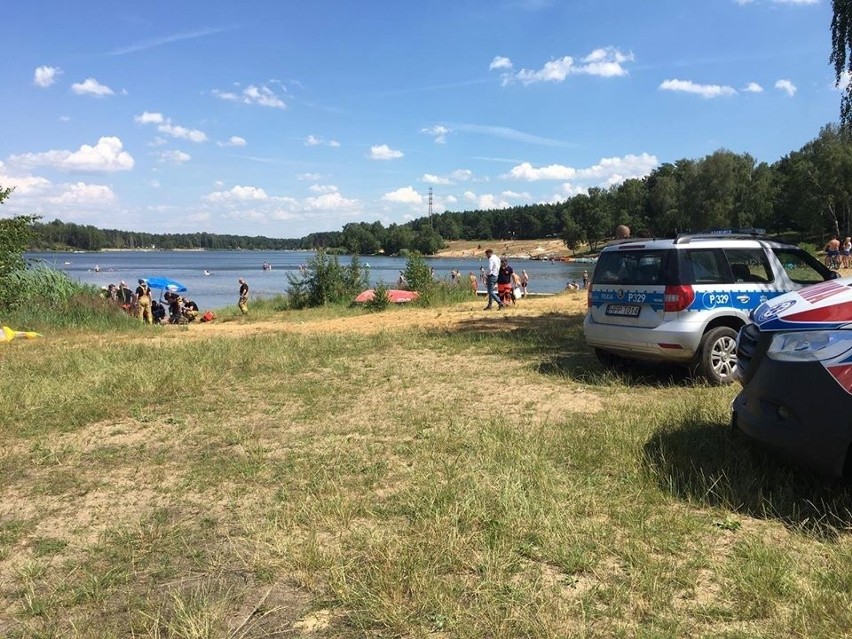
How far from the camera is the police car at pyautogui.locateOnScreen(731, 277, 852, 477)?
3.35 metres

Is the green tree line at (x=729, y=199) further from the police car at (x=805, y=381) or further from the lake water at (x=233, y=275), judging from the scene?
the police car at (x=805, y=381)

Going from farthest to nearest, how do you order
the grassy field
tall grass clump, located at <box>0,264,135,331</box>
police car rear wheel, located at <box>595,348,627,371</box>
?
tall grass clump, located at <box>0,264,135,331</box>, police car rear wheel, located at <box>595,348,627,371</box>, the grassy field

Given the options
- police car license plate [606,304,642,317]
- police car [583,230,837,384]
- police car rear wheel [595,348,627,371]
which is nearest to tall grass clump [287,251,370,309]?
police car rear wheel [595,348,627,371]

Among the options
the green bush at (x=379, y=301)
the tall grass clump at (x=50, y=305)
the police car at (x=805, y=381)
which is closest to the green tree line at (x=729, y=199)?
the tall grass clump at (x=50, y=305)

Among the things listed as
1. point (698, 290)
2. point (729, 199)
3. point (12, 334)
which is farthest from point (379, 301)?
point (729, 199)

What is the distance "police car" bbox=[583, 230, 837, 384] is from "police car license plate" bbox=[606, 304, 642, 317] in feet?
0.04

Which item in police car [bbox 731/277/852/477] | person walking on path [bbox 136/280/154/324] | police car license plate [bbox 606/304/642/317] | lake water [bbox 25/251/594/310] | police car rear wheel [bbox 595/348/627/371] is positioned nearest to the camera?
police car [bbox 731/277/852/477]

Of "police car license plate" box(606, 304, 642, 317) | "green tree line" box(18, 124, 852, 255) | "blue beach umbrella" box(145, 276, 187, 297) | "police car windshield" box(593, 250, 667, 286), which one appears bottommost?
"blue beach umbrella" box(145, 276, 187, 297)

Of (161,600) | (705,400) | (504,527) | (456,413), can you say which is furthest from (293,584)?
(705,400)

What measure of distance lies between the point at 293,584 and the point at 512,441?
2453mm

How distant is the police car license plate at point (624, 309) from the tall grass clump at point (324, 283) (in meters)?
17.1

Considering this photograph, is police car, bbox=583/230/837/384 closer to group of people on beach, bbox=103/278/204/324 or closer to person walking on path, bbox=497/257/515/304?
person walking on path, bbox=497/257/515/304

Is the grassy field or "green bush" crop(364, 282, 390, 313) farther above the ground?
"green bush" crop(364, 282, 390, 313)

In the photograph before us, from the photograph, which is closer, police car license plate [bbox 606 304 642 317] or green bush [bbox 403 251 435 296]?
police car license plate [bbox 606 304 642 317]
